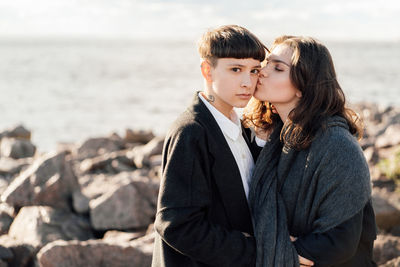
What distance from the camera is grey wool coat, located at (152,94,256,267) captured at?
2.43 metres

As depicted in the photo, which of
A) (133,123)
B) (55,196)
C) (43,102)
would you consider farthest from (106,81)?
(55,196)

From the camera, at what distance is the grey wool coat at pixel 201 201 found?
2.43 m

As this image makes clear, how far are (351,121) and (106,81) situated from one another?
29631 millimetres

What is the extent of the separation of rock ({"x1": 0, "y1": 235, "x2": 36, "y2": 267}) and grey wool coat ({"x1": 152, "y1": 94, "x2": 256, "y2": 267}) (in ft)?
7.09

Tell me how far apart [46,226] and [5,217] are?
2.89 ft

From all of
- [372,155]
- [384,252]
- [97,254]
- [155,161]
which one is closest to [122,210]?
[97,254]

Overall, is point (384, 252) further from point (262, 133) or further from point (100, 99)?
point (100, 99)

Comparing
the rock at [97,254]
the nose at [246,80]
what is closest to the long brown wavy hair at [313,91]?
the nose at [246,80]

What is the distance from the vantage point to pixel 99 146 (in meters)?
10.7

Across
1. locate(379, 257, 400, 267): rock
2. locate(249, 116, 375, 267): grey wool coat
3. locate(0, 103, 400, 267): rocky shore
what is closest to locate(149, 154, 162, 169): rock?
locate(0, 103, 400, 267): rocky shore

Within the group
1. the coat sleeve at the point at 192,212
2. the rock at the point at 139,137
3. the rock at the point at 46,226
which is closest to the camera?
the coat sleeve at the point at 192,212

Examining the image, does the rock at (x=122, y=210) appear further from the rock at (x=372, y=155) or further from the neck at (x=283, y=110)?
the rock at (x=372, y=155)

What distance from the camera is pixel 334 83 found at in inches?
110

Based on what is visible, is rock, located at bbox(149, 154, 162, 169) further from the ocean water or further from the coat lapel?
the coat lapel
